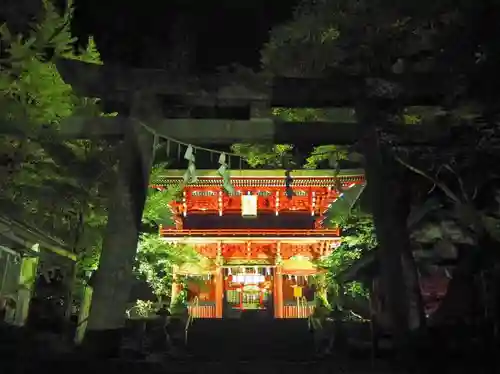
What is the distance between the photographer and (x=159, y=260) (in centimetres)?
1664

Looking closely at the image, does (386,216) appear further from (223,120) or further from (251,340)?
(251,340)

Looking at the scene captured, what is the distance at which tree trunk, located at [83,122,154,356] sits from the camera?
5785 millimetres

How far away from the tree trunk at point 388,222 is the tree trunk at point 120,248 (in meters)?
2.85

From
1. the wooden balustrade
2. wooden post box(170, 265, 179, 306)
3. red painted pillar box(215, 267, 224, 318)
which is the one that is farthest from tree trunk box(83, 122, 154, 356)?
red painted pillar box(215, 267, 224, 318)

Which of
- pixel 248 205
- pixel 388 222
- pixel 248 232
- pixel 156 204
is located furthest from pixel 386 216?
pixel 248 232

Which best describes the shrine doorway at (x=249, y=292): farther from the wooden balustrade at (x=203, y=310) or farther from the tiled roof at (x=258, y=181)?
the tiled roof at (x=258, y=181)

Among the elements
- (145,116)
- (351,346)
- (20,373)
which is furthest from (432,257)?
(20,373)

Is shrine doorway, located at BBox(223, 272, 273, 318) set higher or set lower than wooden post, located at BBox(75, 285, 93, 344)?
higher

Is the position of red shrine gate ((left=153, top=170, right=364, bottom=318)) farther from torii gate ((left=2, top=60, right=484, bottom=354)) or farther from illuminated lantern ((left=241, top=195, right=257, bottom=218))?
torii gate ((left=2, top=60, right=484, bottom=354))

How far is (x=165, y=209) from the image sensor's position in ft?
54.1

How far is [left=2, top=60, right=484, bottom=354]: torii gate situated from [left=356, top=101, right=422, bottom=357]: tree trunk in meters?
0.01

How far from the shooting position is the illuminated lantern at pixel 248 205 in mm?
19812

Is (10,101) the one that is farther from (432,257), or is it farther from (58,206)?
(432,257)

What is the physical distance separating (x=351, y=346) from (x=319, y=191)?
11.6m
